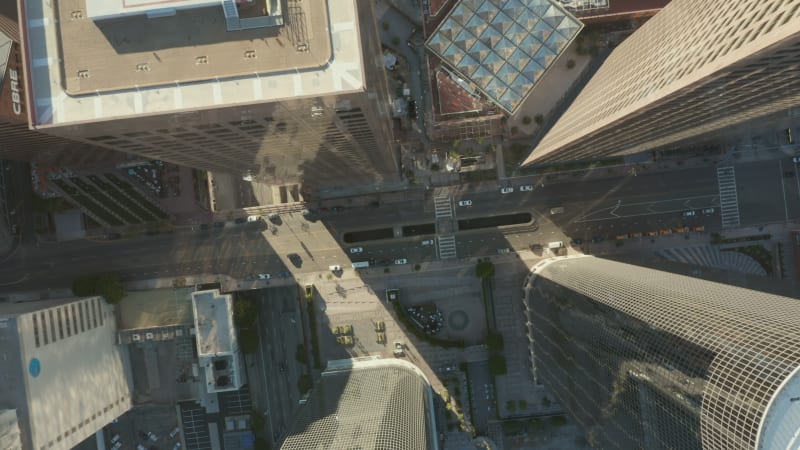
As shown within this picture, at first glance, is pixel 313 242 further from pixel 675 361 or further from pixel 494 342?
pixel 675 361

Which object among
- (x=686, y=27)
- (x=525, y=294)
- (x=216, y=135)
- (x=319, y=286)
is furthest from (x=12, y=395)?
(x=686, y=27)

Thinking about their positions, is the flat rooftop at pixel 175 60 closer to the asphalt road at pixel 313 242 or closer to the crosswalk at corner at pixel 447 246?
the asphalt road at pixel 313 242

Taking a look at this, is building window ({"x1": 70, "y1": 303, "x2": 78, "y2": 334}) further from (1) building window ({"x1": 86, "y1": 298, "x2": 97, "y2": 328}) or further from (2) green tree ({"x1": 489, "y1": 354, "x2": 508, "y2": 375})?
(2) green tree ({"x1": 489, "y1": 354, "x2": 508, "y2": 375})

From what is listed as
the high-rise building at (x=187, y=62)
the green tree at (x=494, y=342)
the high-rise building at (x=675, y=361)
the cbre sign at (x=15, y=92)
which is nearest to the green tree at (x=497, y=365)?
the green tree at (x=494, y=342)

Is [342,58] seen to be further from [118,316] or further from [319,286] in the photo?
[118,316]

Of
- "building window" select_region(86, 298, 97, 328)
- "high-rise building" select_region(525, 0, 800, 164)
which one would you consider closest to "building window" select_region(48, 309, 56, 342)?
"building window" select_region(86, 298, 97, 328)

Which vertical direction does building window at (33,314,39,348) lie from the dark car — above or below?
below

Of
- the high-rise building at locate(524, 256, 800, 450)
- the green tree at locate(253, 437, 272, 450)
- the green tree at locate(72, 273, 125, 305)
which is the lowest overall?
the green tree at locate(253, 437, 272, 450)
